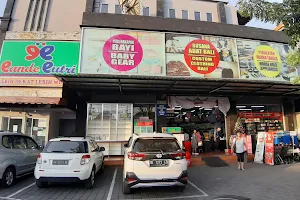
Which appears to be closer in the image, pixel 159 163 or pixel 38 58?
pixel 159 163

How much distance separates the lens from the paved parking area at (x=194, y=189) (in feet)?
19.5

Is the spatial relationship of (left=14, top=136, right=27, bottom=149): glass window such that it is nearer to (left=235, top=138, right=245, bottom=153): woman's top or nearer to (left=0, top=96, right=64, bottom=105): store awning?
(left=0, top=96, right=64, bottom=105): store awning

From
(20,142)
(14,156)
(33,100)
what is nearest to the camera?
(14,156)

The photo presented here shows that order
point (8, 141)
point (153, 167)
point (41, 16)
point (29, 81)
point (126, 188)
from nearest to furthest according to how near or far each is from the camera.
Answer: point (153, 167) → point (126, 188) → point (8, 141) → point (29, 81) → point (41, 16)

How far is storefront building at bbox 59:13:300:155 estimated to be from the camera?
10867 mm

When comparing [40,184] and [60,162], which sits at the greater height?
[60,162]

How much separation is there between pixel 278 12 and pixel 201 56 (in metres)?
7.31

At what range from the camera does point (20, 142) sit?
26.8 ft

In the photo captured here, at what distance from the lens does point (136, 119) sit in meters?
13.8

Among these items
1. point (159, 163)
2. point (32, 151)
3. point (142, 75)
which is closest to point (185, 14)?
point (142, 75)

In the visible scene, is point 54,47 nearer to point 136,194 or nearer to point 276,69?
point 136,194

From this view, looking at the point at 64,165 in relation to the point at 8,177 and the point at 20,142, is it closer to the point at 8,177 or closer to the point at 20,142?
the point at 8,177

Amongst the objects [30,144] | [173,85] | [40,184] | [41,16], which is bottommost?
[40,184]

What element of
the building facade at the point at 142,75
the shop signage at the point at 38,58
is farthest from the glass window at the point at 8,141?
the shop signage at the point at 38,58
